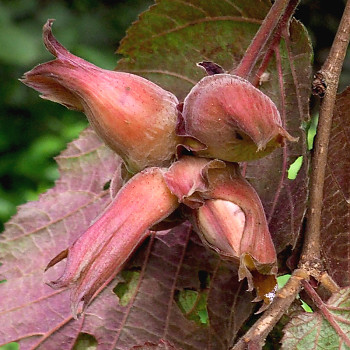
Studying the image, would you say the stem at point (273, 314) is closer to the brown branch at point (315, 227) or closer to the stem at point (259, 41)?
the brown branch at point (315, 227)

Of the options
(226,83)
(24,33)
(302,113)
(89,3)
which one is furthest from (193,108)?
(89,3)

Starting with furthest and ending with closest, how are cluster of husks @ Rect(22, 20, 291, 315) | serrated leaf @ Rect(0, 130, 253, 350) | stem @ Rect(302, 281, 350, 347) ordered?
serrated leaf @ Rect(0, 130, 253, 350) < stem @ Rect(302, 281, 350, 347) < cluster of husks @ Rect(22, 20, 291, 315)

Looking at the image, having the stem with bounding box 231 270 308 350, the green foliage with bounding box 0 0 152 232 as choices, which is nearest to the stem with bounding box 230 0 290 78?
the stem with bounding box 231 270 308 350

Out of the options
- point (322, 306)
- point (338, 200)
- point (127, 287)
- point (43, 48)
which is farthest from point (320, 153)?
point (43, 48)

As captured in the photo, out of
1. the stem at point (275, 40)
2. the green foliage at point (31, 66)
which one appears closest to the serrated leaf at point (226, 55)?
the stem at point (275, 40)

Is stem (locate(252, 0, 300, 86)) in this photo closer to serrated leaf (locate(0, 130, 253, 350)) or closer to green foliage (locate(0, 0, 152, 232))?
serrated leaf (locate(0, 130, 253, 350))

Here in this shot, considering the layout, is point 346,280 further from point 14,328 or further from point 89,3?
point 89,3

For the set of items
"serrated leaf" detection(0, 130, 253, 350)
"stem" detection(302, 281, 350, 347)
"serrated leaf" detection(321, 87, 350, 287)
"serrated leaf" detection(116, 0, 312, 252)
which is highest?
"serrated leaf" detection(116, 0, 312, 252)
